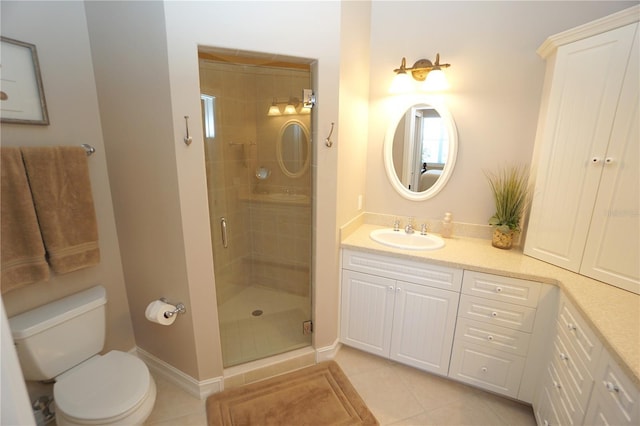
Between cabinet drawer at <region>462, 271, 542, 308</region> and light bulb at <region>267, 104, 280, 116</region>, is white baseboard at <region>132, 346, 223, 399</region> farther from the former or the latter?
light bulb at <region>267, 104, 280, 116</region>

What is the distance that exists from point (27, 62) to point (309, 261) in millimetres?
1888

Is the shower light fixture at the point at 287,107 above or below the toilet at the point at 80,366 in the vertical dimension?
above

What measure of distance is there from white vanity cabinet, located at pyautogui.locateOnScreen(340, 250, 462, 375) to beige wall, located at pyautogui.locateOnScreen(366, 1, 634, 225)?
635 mm

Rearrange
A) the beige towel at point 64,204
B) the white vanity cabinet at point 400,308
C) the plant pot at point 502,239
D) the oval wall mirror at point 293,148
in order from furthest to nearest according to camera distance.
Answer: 1. the oval wall mirror at point 293,148
2. the plant pot at point 502,239
3. the white vanity cabinet at point 400,308
4. the beige towel at point 64,204

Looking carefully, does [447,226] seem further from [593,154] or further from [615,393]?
[615,393]

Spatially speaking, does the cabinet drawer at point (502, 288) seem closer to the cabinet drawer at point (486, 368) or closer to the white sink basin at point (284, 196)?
the cabinet drawer at point (486, 368)

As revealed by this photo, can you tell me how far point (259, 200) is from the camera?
8.63ft

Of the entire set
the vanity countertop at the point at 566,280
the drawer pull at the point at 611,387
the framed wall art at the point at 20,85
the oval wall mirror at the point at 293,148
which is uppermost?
the framed wall art at the point at 20,85

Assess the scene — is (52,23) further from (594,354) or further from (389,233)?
(594,354)

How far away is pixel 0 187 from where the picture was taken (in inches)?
51.9

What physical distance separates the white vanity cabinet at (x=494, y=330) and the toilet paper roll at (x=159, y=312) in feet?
5.73

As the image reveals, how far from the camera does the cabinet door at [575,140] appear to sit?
1.38 metres

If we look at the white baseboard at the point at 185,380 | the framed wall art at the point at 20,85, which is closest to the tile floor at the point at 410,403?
the white baseboard at the point at 185,380

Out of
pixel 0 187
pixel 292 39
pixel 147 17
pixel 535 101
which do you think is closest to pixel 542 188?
Answer: pixel 535 101
